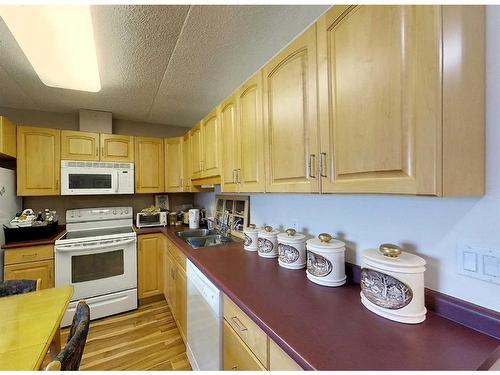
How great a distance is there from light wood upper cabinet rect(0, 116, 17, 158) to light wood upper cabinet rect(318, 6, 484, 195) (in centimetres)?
282

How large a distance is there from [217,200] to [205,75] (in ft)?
4.21

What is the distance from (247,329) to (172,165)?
2.58 m

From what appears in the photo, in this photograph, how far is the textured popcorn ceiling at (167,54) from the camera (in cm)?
121

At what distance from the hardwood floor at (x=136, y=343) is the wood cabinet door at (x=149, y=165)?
1474 millimetres

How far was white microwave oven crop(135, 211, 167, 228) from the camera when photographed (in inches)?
108

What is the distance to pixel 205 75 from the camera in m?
1.86

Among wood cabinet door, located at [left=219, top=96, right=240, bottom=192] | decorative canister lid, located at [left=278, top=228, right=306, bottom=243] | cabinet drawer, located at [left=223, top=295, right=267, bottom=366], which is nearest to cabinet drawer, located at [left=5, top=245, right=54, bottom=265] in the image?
wood cabinet door, located at [left=219, top=96, right=240, bottom=192]

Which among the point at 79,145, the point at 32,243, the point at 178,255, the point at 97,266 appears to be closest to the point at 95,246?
the point at 97,266

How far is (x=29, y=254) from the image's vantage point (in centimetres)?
204

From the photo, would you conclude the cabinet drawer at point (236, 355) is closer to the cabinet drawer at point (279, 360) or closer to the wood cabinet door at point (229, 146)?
the cabinet drawer at point (279, 360)

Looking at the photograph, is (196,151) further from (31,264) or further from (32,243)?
(31,264)

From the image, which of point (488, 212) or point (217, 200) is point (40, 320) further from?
point (488, 212)

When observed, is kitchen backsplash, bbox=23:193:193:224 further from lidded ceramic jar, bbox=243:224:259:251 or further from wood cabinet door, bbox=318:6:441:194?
wood cabinet door, bbox=318:6:441:194

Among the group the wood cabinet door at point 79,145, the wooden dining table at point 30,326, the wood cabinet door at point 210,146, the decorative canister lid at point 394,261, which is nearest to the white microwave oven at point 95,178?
the wood cabinet door at point 79,145
